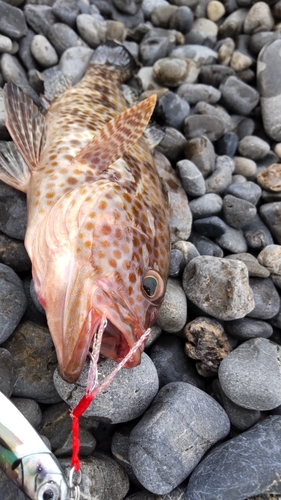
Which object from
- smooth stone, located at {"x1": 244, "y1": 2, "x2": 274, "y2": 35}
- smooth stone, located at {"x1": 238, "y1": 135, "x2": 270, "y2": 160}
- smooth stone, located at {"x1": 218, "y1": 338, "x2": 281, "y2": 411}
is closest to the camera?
smooth stone, located at {"x1": 218, "y1": 338, "x2": 281, "y2": 411}

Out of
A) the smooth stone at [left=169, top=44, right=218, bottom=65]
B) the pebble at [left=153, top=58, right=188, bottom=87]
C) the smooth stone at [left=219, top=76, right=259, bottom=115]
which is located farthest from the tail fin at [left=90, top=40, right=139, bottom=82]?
the smooth stone at [left=219, top=76, right=259, bottom=115]

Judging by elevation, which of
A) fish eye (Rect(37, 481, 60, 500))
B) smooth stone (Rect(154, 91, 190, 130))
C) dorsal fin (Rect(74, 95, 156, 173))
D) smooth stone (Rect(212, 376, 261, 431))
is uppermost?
dorsal fin (Rect(74, 95, 156, 173))

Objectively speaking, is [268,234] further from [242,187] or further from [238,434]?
[238,434]

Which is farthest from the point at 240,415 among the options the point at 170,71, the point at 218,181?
the point at 170,71

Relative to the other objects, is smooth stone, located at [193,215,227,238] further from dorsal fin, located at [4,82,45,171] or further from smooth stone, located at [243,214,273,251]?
dorsal fin, located at [4,82,45,171]

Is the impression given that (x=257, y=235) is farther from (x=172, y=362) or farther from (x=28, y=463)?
(x=28, y=463)

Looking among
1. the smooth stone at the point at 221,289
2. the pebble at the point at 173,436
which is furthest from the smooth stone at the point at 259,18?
the pebble at the point at 173,436
